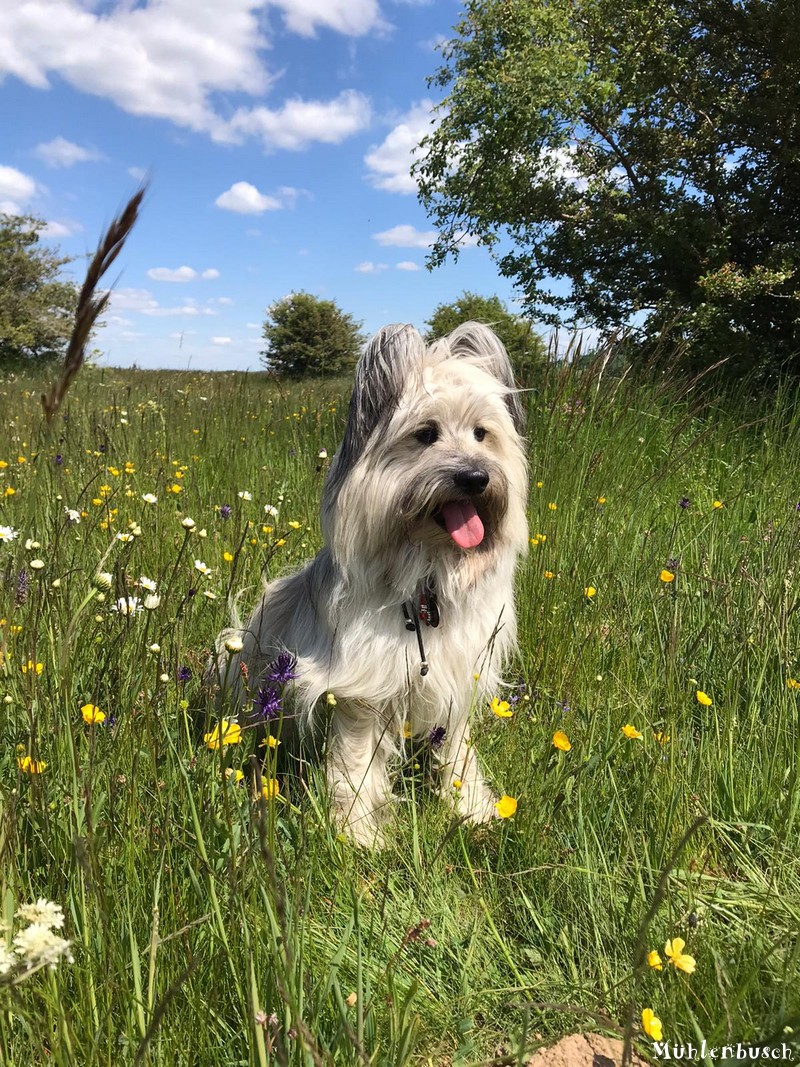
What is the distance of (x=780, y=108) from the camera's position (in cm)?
843

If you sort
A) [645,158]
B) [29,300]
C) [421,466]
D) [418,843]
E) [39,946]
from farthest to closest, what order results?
[29,300] < [645,158] < [421,466] < [418,843] < [39,946]

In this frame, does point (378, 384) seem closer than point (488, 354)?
Yes

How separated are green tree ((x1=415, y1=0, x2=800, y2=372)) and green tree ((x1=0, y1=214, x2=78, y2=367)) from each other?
18.0 m

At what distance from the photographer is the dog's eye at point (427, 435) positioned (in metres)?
2.66

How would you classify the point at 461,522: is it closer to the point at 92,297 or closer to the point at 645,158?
the point at 92,297

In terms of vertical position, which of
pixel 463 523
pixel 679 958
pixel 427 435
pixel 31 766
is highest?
pixel 427 435

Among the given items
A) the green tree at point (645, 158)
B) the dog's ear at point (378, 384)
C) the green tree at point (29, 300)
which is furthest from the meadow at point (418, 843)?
the green tree at point (29, 300)

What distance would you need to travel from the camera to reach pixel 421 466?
2549 millimetres

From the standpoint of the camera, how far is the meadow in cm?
121

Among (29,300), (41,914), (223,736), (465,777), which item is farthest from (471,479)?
(29,300)

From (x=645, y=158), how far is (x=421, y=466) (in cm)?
1163

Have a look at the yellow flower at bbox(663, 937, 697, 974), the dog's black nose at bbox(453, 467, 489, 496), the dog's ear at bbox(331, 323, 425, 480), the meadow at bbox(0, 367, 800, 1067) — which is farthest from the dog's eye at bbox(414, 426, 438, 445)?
the yellow flower at bbox(663, 937, 697, 974)

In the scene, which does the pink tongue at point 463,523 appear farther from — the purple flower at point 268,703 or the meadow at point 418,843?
the purple flower at point 268,703

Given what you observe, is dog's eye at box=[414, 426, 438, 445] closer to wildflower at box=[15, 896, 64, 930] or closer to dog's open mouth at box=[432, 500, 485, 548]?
dog's open mouth at box=[432, 500, 485, 548]
